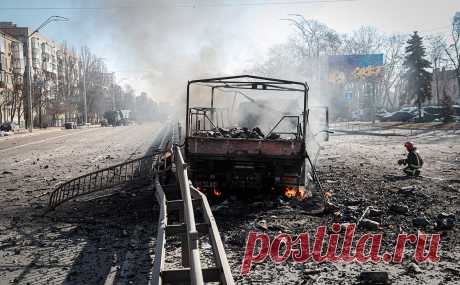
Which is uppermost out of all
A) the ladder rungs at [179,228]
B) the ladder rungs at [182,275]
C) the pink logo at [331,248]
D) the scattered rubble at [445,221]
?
the ladder rungs at [179,228]

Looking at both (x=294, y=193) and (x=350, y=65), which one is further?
(x=350, y=65)

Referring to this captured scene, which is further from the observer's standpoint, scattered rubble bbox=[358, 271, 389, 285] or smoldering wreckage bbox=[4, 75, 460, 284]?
smoldering wreckage bbox=[4, 75, 460, 284]

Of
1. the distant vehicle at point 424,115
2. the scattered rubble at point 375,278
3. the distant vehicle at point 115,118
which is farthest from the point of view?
the distant vehicle at point 115,118

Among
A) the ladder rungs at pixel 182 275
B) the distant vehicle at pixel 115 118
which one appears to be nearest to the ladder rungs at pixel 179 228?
the ladder rungs at pixel 182 275

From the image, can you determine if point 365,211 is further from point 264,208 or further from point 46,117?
point 46,117

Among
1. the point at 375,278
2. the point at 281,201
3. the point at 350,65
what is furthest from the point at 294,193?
the point at 350,65

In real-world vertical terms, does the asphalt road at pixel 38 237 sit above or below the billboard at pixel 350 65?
below

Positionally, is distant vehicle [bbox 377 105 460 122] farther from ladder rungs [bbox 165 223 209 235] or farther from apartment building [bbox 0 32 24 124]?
apartment building [bbox 0 32 24 124]

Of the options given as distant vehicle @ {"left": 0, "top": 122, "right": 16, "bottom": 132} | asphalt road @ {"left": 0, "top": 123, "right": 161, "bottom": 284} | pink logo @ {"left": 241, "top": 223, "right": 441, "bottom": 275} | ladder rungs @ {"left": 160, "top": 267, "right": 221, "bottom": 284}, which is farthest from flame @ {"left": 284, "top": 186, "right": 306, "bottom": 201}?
distant vehicle @ {"left": 0, "top": 122, "right": 16, "bottom": 132}

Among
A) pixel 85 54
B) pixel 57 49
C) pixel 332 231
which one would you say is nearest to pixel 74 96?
pixel 85 54

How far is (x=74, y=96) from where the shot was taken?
2936 inches

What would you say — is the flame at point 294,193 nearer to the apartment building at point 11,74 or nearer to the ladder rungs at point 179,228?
the ladder rungs at point 179,228

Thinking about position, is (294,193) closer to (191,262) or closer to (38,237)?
(38,237)

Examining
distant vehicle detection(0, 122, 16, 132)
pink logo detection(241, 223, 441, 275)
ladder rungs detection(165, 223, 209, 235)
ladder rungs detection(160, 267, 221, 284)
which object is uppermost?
distant vehicle detection(0, 122, 16, 132)
